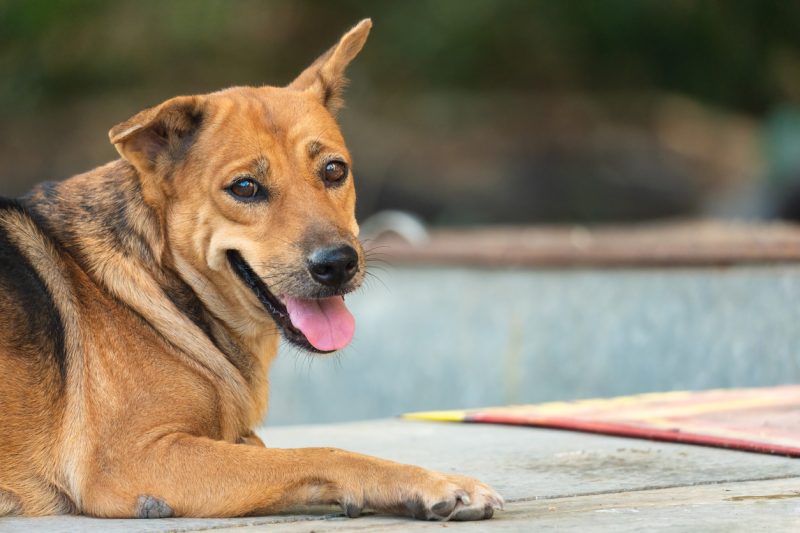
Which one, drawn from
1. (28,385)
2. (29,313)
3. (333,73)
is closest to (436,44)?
(333,73)

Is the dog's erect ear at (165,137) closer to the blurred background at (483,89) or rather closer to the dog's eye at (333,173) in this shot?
the dog's eye at (333,173)

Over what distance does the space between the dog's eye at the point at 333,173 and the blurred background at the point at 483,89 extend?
40.2 feet

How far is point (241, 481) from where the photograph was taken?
3.58m

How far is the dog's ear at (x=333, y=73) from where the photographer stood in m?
4.64

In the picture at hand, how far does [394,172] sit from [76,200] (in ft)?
41.9

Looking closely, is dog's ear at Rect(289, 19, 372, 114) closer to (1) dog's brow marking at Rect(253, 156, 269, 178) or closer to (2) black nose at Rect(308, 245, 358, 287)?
(1) dog's brow marking at Rect(253, 156, 269, 178)

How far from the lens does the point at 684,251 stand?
710 cm

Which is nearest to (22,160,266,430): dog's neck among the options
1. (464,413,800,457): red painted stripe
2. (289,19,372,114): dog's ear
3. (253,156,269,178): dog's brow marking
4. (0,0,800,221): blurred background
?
(253,156,269,178): dog's brow marking

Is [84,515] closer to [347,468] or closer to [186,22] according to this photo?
[347,468]

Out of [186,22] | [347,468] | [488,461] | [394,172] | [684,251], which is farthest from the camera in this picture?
[186,22]

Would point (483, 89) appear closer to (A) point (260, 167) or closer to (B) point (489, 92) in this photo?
(B) point (489, 92)

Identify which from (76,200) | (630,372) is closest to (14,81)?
(630,372)

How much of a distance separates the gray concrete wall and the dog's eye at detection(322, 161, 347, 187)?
9.99 feet

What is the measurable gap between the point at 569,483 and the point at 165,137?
1.80 m
